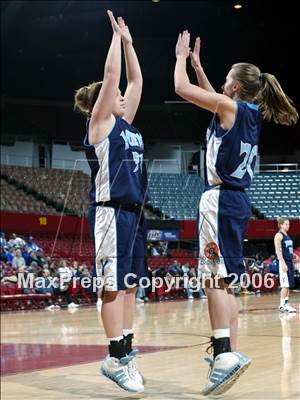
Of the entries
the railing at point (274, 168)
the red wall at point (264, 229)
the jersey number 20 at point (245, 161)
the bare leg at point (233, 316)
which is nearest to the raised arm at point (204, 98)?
the jersey number 20 at point (245, 161)

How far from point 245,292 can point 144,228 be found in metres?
0.53

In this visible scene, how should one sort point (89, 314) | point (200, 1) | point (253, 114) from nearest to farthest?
point (253, 114), point (200, 1), point (89, 314)

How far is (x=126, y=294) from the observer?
3041mm

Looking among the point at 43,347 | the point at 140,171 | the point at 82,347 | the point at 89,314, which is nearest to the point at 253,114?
the point at 140,171

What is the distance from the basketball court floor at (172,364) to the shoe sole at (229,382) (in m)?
0.24

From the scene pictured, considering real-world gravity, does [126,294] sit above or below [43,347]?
above

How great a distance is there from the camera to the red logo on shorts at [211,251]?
2.50 m

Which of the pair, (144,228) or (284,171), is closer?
(284,171)

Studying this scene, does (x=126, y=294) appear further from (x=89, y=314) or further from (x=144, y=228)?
(x=89, y=314)

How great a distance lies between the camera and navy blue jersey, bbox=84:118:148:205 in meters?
2.81

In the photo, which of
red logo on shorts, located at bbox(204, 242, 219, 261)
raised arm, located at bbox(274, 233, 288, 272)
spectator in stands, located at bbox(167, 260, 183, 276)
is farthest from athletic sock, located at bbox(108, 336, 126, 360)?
raised arm, located at bbox(274, 233, 288, 272)

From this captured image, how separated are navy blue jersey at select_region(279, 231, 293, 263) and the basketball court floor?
0.63 feet

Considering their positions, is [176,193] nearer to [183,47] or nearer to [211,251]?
[211,251]

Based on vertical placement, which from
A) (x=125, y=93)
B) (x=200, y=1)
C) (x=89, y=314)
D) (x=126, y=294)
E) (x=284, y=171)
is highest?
(x=200, y=1)
